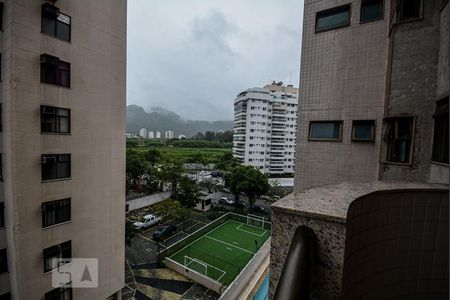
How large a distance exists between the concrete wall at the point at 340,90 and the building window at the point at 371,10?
0.08 m

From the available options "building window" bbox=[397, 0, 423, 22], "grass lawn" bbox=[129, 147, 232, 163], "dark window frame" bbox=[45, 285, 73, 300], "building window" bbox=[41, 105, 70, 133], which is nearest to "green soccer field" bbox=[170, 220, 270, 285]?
"dark window frame" bbox=[45, 285, 73, 300]

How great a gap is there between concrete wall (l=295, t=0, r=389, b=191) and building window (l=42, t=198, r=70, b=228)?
5658 millimetres

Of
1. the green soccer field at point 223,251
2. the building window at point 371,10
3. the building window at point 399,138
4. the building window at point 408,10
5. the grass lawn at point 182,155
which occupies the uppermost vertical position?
the building window at point 371,10

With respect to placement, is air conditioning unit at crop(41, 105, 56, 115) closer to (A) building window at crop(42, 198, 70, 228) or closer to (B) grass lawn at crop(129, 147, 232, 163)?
(A) building window at crop(42, 198, 70, 228)

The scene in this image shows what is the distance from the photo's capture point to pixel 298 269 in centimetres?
83

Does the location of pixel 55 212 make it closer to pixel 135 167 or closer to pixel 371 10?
pixel 371 10

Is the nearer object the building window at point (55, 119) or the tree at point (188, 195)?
the building window at point (55, 119)

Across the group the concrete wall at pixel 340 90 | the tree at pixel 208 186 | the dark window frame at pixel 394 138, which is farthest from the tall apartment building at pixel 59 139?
the tree at pixel 208 186

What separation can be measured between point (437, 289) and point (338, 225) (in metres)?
1.85

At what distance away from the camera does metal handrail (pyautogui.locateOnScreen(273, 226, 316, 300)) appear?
0.72 meters

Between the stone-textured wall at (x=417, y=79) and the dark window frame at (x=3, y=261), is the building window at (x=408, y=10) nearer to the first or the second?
the stone-textured wall at (x=417, y=79)

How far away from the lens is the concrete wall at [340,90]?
12.7 ft

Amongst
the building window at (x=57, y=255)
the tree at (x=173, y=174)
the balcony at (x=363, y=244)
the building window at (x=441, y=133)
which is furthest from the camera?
the tree at (x=173, y=174)

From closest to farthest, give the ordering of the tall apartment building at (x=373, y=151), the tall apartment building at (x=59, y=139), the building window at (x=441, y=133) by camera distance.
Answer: the tall apartment building at (x=373, y=151) < the building window at (x=441, y=133) < the tall apartment building at (x=59, y=139)
